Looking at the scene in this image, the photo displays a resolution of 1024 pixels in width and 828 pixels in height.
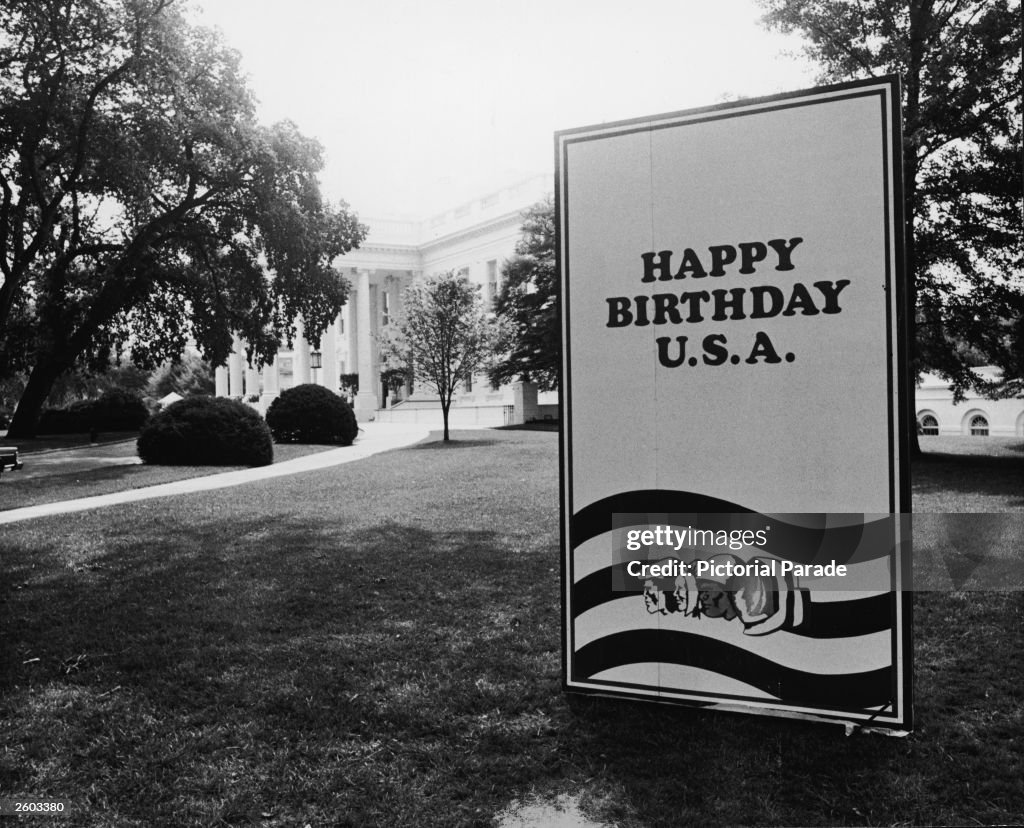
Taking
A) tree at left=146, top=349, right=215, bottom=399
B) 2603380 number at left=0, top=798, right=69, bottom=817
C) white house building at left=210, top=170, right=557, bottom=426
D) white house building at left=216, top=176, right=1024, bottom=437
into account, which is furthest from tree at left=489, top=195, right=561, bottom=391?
tree at left=146, top=349, right=215, bottom=399

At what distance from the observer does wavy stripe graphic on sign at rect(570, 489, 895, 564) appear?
3826 millimetres

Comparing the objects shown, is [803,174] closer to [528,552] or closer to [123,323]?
[528,552]

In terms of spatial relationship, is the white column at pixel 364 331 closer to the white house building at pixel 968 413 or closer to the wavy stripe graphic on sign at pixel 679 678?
the white house building at pixel 968 413

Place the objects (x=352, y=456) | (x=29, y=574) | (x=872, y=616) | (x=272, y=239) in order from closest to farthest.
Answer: (x=872, y=616) → (x=29, y=574) → (x=352, y=456) → (x=272, y=239)

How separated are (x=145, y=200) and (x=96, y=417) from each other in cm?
1008

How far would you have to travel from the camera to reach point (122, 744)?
408cm

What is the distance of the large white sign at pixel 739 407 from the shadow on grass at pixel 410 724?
36 cm

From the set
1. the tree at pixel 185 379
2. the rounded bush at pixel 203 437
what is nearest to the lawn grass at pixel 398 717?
the rounded bush at pixel 203 437

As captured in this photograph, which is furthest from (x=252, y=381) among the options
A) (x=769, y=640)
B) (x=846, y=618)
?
(x=846, y=618)

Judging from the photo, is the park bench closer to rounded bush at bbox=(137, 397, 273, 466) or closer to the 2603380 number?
rounded bush at bbox=(137, 397, 273, 466)

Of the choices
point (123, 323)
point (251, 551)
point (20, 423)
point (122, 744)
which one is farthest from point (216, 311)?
point (122, 744)

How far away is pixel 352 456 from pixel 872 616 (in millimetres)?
19786

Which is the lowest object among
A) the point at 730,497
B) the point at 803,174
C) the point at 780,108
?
the point at 730,497

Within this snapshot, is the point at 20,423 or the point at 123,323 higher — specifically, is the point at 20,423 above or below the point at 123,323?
below
